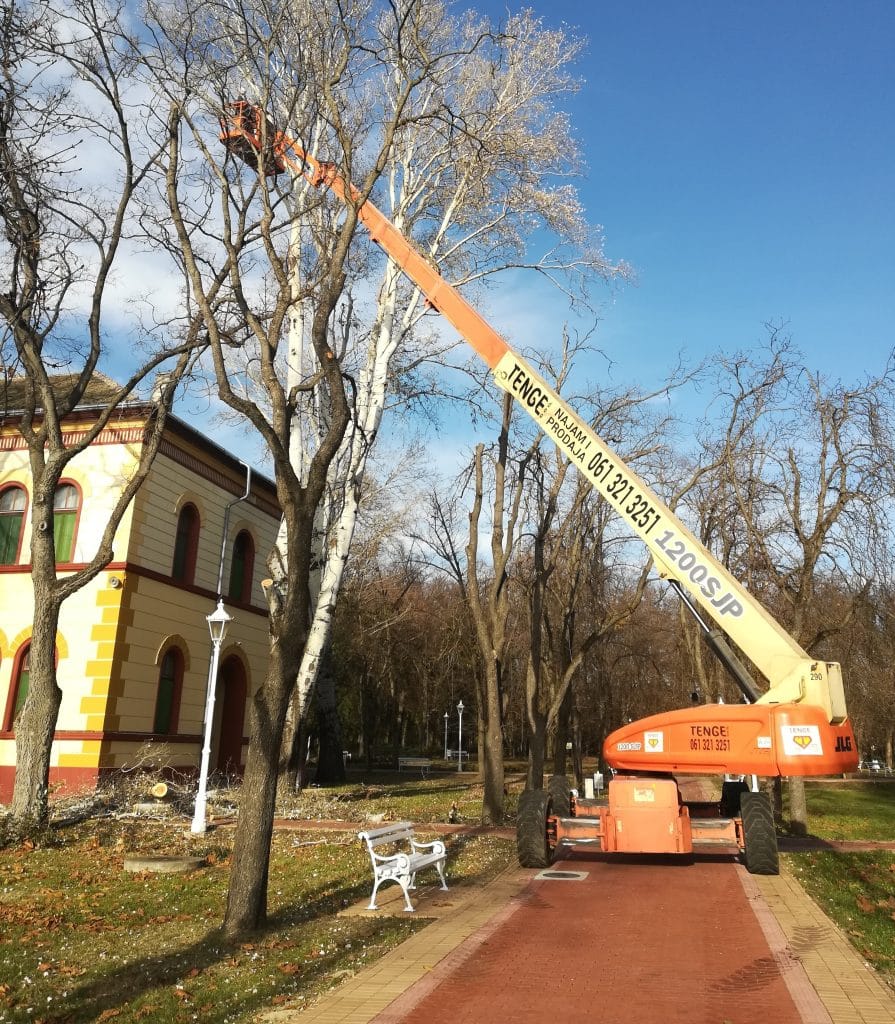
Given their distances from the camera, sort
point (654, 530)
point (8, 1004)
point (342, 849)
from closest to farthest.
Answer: point (8, 1004) < point (654, 530) < point (342, 849)

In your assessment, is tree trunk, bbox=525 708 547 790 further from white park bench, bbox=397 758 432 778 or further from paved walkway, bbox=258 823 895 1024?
white park bench, bbox=397 758 432 778

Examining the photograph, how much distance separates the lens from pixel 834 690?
31.4 ft

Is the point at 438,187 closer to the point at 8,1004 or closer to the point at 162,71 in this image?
the point at 162,71

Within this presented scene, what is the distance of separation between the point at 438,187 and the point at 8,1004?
19458mm

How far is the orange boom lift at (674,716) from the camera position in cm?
961

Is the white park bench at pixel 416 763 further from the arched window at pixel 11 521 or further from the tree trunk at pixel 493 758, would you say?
the tree trunk at pixel 493 758

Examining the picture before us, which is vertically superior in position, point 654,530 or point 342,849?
point 654,530

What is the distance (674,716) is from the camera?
442 inches

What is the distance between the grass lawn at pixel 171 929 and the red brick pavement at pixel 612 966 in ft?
2.97

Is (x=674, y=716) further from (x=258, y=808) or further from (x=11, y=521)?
(x=11, y=521)

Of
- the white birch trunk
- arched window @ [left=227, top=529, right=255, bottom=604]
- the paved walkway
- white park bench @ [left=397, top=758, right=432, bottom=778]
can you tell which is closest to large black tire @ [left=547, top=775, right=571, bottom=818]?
Result: the paved walkway

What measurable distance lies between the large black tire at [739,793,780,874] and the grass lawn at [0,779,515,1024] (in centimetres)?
325

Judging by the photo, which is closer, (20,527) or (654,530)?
(654,530)

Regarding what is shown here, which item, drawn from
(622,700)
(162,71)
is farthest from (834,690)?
(622,700)
